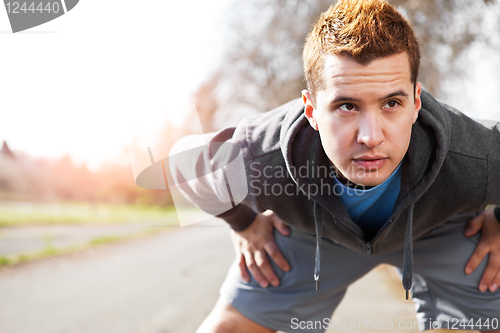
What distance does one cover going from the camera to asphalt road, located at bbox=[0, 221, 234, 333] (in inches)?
111

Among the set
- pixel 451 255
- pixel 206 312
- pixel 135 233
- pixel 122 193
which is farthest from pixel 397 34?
pixel 122 193

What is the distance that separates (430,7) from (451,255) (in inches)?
123

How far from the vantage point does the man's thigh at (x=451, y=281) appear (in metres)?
1.97

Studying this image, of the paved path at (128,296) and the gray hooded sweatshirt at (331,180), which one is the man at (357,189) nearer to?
the gray hooded sweatshirt at (331,180)

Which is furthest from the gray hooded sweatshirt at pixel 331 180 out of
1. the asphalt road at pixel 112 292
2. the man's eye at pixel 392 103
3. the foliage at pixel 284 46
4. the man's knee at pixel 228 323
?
the foliage at pixel 284 46

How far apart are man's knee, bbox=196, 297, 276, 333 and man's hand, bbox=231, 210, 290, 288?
7.8 inches

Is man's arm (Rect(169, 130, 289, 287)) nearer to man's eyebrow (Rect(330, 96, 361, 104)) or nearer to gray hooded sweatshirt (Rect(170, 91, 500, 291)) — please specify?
gray hooded sweatshirt (Rect(170, 91, 500, 291))

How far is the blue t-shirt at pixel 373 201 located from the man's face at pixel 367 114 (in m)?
0.18

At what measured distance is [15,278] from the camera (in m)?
3.90

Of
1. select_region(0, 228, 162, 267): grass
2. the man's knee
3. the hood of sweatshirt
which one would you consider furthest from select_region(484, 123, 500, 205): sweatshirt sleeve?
select_region(0, 228, 162, 267): grass

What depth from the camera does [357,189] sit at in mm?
1773

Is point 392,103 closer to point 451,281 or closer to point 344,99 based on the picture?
point 344,99

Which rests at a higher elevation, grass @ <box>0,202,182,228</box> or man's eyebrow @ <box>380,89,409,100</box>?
man's eyebrow @ <box>380,89,409,100</box>

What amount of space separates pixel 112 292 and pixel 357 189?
9.02 ft
